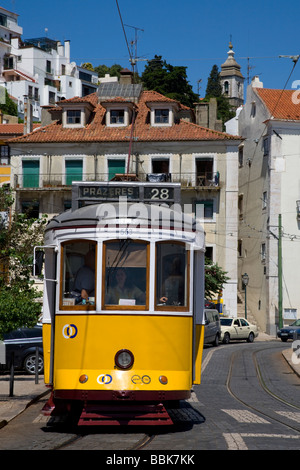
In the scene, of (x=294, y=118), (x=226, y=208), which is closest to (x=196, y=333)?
(x=226, y=208)

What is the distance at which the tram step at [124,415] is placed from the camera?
10.1 m

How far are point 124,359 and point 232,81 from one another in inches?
6080

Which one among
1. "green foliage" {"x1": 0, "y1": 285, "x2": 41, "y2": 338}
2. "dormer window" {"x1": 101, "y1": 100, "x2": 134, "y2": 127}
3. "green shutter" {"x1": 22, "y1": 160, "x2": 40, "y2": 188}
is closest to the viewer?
"green foliage" {"x1": 0, "y1": 285, "x2": 41, "y2": 338}

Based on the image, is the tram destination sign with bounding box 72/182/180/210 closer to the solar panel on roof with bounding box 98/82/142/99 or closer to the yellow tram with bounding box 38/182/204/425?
the yellow tram with bounding box 38/182/204/425

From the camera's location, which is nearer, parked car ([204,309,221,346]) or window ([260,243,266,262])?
parked car ([204,309,221,346])

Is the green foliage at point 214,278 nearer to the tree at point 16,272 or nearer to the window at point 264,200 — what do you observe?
the window at point 264,200

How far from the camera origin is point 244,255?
53250 millimetres

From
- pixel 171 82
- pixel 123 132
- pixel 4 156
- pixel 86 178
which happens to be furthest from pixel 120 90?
pixel 171 82

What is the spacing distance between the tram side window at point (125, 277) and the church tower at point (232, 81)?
497 ft

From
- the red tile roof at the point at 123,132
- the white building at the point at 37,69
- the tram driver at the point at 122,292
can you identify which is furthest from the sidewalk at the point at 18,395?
the white building at the point at 37,69

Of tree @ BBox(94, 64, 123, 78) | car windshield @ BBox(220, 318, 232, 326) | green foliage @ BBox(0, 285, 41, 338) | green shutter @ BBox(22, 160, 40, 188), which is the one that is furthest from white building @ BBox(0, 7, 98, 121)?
green foliage @ BBox(0, 285, 41, 338)

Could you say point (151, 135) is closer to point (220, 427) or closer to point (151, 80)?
point (151, 80)

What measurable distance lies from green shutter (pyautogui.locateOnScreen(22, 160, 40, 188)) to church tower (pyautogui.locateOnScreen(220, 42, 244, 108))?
11645cm

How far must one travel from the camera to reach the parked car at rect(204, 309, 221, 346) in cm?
3171
